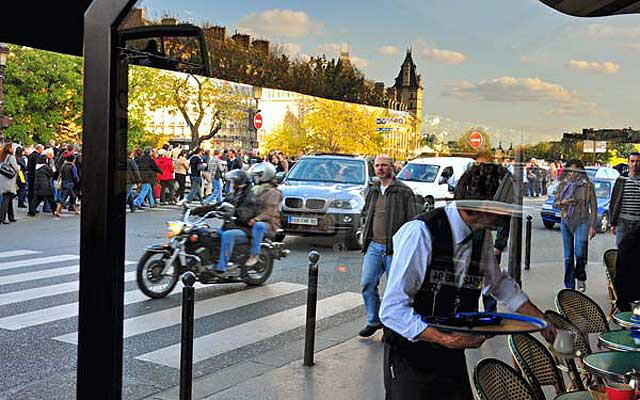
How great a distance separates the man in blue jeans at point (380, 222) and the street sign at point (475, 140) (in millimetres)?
853

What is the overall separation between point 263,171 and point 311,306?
54.3 inches

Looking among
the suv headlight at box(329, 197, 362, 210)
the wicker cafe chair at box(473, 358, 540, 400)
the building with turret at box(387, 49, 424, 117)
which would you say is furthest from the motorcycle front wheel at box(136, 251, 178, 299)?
the wicker cafe chair at box(473, 358, 540, 400)

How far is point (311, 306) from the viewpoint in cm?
645

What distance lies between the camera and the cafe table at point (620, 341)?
13.1 ft

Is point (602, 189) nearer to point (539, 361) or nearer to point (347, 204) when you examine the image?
point (347, 204)

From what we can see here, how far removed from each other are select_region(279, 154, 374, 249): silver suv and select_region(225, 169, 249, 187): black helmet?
350 mm

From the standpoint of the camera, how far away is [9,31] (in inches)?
187

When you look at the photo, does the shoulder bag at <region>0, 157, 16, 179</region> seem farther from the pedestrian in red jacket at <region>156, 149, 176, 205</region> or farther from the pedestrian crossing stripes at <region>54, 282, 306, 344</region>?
the pedestrian in red jacket at <region>156, 149, 176, 205</region>

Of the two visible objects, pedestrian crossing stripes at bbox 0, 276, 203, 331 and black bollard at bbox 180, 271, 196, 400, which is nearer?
black bollard at bbox 180, 271, 196, 400

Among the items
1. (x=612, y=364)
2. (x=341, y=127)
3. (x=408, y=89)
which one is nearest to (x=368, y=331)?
(x=341, y=127)

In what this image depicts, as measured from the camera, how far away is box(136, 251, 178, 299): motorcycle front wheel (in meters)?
5.82

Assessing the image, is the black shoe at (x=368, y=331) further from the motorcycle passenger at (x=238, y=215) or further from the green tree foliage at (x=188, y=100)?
the green tree foliage at (x=188, y=100)

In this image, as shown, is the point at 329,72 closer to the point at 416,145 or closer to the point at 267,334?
the point at 416,145

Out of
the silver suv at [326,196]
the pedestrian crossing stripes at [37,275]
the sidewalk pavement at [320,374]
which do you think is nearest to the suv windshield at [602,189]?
the sidewalk pavement at [320,374]
